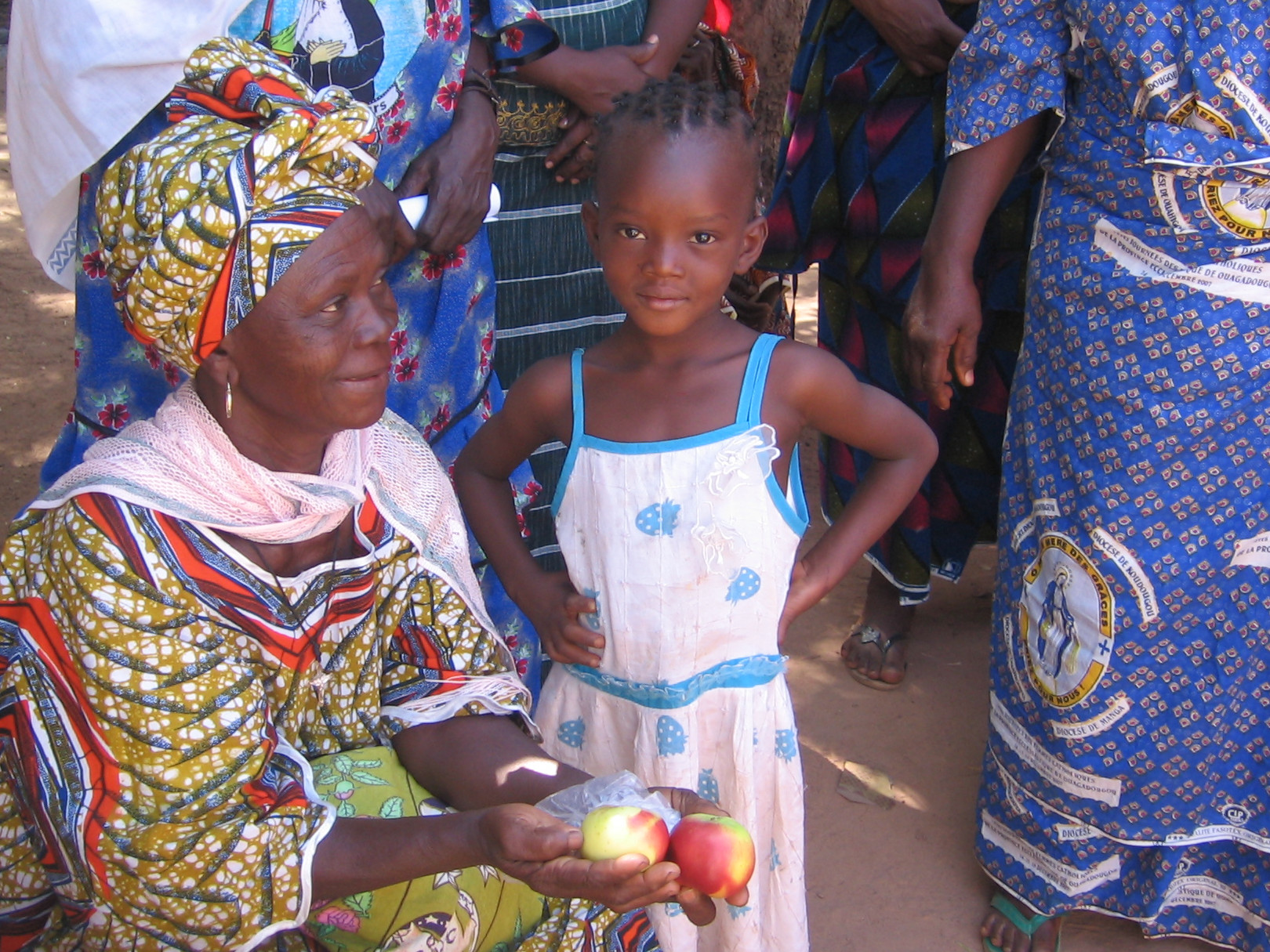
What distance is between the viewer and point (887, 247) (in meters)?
3.21

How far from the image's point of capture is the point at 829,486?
3562mm

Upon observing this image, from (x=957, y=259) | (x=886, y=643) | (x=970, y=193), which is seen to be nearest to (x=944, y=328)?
(x=957, y=259)

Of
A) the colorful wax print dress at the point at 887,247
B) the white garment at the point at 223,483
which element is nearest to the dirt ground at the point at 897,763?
the colorful wax print dress at the point at 887,247

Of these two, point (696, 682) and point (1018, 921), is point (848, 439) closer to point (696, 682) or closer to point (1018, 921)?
point (696, 682)

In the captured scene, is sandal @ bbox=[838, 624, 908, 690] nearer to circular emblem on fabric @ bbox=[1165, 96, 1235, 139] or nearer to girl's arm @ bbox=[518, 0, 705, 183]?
girl's arm @ bbox=[518, 0, 705, 183]

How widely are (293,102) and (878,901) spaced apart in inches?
84.8

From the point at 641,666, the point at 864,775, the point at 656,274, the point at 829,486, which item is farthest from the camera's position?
the point at 829,486

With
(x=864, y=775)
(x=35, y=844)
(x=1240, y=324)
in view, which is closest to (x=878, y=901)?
(x=864, y=775)

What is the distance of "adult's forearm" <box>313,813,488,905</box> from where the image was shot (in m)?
1.66

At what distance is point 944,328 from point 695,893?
1324 millimetres

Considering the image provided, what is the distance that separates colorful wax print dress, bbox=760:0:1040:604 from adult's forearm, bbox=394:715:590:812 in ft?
5.72

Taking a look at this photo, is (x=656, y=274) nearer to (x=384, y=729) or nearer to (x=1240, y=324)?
(x=384, y=729)

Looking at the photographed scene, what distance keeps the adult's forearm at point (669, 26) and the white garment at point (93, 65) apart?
1.17 m

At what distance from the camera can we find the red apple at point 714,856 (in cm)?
158
